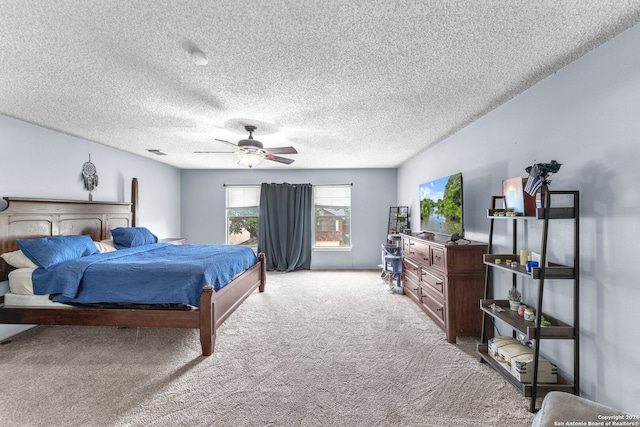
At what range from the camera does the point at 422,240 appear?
3586 millimetres

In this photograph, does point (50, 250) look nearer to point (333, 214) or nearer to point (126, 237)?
point (126, 237)

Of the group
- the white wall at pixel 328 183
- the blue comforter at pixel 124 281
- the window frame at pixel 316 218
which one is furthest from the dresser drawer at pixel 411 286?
the blue comforter at pixel 124 281

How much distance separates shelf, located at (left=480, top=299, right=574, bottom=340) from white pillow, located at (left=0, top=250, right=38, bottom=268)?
14.9 feet

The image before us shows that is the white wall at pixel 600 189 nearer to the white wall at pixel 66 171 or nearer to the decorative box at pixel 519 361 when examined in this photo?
the decorative box at pixel 519 361

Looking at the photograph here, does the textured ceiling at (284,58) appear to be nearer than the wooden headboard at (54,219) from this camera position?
Yes

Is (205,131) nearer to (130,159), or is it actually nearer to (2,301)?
(130,159)

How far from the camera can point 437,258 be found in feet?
10.5

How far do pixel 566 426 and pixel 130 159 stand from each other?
6070 millimetres

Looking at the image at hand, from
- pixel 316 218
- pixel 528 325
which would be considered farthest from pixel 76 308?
pixel 316 218

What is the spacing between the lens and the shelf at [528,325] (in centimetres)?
188

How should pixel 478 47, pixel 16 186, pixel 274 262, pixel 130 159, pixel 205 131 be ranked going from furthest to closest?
pixel 274 262, pixel 130 159, pixel 205 131, pixel 16 186, pixel 478 47

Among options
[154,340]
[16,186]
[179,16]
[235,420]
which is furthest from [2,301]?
[179,16]

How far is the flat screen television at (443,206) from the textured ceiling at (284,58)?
76cm

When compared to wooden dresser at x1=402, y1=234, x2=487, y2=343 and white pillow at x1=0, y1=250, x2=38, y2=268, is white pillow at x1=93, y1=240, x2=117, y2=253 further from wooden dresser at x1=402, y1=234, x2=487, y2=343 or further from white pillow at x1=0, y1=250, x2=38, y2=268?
wooden dresser at x1=402, y1=234, x2=487, y2=343
